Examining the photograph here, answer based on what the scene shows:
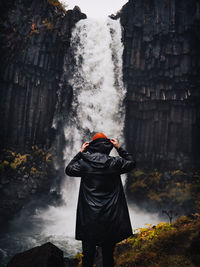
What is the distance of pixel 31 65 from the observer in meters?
16.3

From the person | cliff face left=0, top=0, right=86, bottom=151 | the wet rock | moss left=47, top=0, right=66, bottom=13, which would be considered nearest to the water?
cliff face left=0, top=0, right=86, bottom=151

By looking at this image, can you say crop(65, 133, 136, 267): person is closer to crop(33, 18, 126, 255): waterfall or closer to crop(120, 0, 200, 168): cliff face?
crop(33, 18, 126, 255): waterfall

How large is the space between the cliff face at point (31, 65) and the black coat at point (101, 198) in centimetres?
1339

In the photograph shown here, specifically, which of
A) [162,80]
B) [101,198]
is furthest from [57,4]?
[101,198]

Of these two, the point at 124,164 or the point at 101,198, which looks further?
the point at 124,164

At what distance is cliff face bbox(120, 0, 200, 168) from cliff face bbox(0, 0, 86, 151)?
5.26 m

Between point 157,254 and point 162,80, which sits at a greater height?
point 162,80

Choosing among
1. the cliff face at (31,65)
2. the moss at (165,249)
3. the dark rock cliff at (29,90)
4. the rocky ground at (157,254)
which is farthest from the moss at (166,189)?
the rocky ground at (157,254)

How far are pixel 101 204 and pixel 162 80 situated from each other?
14849 mm

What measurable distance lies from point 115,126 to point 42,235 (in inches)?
344

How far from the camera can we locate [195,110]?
15.8 meters

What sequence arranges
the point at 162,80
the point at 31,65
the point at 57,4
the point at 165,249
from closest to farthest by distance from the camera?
the point at 165,249, the point at 31,65, the point at 162,80, the point at 57,4

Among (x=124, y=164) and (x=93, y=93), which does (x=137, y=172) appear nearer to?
(x=93, y=93)

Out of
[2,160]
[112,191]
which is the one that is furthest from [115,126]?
[112,191]
